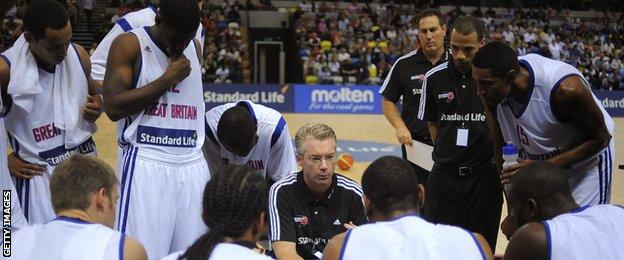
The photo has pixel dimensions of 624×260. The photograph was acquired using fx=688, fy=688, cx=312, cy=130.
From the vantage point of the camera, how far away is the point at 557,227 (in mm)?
2482

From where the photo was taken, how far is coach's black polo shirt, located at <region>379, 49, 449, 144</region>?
557 cm

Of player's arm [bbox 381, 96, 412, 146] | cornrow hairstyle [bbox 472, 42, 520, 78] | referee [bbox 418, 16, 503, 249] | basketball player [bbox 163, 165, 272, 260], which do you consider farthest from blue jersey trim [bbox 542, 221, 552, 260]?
player's arm [bbox 381, 96, 412, 146]

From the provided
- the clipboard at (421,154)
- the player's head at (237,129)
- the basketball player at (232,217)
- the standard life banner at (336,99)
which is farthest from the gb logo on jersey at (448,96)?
the standard life banner at (336,99)

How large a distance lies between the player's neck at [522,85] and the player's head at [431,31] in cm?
181

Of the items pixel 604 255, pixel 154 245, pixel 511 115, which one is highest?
pixel 511 115

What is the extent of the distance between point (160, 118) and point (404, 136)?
2.30 meters

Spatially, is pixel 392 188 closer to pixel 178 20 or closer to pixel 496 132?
pixel 178 20

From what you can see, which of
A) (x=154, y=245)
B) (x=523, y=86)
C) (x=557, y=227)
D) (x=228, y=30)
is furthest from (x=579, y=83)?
(x=228, y=30)

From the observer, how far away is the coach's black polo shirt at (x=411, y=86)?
5.57m

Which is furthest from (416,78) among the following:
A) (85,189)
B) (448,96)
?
(85,189)

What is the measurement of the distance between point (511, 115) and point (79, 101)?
242cm

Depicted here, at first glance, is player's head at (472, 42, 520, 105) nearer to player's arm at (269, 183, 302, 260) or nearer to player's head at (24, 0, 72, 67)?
player's arm at (269, 183, 302, 260)

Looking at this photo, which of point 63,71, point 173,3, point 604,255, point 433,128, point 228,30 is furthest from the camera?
point 228,30

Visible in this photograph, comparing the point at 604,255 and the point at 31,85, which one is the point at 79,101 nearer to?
the point at 31,85
